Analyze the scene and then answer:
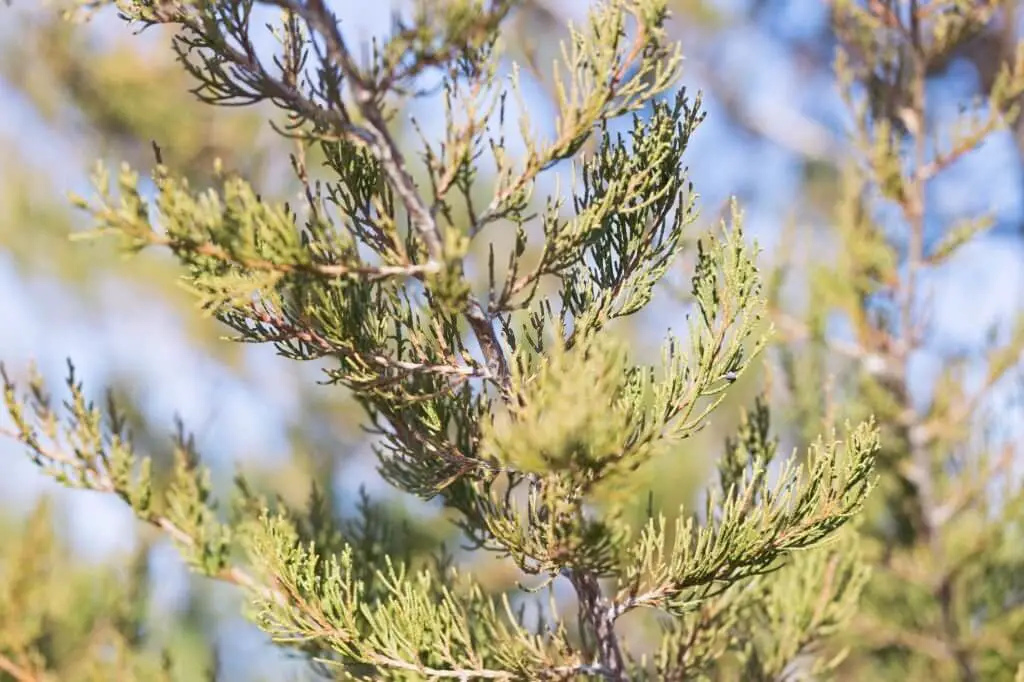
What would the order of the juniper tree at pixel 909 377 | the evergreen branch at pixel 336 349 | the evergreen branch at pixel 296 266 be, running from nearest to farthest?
the evergreen branch at pixel 296 266 < the evergreen branch at pixel 336 349 < the juniper tree at pixel 909 377

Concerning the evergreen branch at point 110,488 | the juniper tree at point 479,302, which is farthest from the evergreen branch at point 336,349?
the evergreen branch at point 110,488

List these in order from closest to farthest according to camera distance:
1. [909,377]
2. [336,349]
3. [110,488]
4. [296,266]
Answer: [296,266], [336,349], [110,488], [909,377]

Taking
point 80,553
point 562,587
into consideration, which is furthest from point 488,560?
point 80,553

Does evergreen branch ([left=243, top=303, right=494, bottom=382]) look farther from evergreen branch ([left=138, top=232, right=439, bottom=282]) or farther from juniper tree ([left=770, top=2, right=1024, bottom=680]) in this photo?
juniper tree ([left=770, top=2, right=1024, bottom=680])

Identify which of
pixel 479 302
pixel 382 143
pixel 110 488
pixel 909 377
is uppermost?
pixel 909 377

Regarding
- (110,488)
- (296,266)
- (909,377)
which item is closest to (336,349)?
(296,266)

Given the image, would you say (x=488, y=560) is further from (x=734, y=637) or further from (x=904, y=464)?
(x=734, y=637)

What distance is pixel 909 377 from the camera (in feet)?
7.48

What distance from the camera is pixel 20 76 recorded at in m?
5.10

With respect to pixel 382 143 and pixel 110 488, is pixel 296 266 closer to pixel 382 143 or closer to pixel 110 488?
pixel 382 143

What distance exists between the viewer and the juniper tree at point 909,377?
2062 millimetres

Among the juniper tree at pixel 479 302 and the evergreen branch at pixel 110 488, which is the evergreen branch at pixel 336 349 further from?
the evergreen branch at pixel 110 488

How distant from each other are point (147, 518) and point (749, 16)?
5.52 m

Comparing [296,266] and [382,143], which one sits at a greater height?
[382,143]
